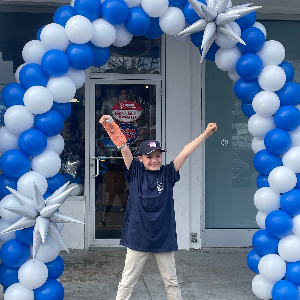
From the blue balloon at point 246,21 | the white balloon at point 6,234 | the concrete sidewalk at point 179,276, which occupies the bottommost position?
the concrete sidewalk at point 179,276

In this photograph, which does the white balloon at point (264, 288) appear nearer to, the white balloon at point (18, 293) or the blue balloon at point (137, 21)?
the white balloon at point (18, 293)

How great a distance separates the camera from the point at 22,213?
332cm

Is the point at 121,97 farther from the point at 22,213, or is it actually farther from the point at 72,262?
the point at 22,213

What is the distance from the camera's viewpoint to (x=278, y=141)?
383 centimetres

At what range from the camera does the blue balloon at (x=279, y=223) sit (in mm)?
3756

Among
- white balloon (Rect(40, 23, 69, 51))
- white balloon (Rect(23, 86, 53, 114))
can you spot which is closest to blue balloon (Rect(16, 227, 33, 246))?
white balloon (Rect(23, 86, 53, 114))

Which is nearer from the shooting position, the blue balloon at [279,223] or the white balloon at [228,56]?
the blue balloon at [279,223]

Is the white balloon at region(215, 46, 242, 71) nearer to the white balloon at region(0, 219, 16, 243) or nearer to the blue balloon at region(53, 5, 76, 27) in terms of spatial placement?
the blue balloon at region(53, 5, 76, 27)

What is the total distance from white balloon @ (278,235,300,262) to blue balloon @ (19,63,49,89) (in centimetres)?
253

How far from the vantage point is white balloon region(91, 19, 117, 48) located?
367cm

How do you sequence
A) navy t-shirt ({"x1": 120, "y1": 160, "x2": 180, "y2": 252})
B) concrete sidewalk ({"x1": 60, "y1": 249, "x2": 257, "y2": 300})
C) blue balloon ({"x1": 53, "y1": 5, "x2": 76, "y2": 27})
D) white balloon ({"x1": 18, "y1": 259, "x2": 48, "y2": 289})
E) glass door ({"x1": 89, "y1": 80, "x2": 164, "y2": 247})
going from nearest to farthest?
navy t-shirt ({"x1": 120, "y1": 160, "x2": 180, "y2": 252}), white balloon ({"x1": 18, "y1": 259, "x2": 48, "y2": 289}), blue balloon ({"x1": 53, "y1": 5, "x2": 76, "y2": 27}), concrete sidewalk ({"x1": 60, "y1": 249, "x2": 257, "y2": 300}), glass door ({"x1": 89, "y1": 80, "x2": 164, "y2": 247})

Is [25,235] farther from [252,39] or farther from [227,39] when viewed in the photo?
[252,39]

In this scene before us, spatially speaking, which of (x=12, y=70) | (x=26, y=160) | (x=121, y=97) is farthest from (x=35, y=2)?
(x=26, y=160)

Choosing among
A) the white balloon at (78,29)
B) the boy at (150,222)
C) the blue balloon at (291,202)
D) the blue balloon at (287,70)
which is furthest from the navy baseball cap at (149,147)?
the blue balloon at (287,70)
